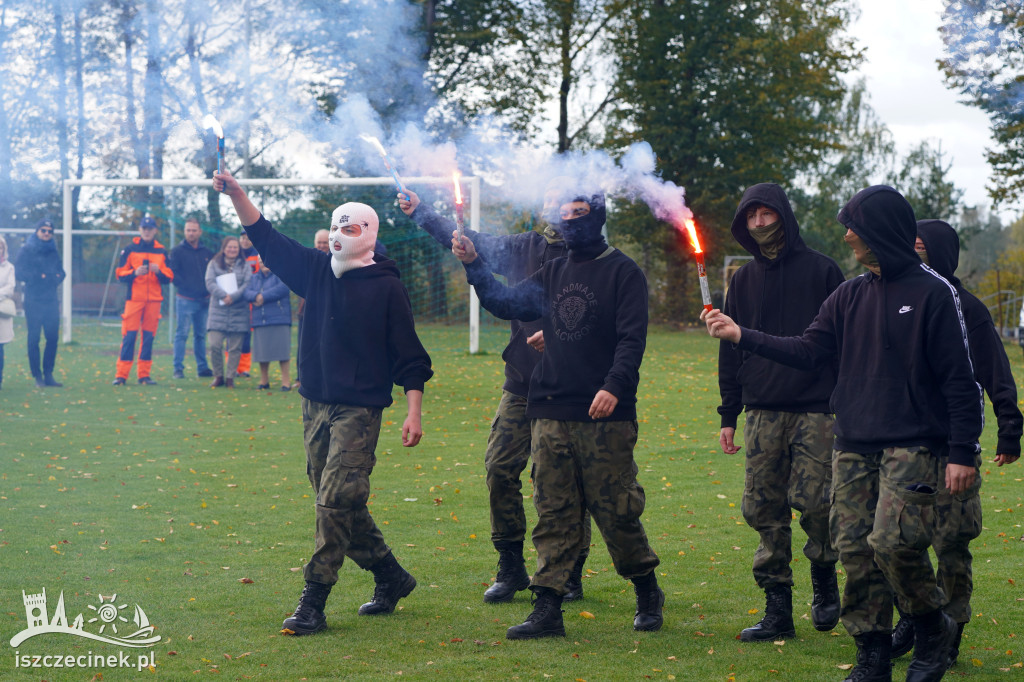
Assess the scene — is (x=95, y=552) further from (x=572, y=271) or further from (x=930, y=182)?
(x=930, y=182)

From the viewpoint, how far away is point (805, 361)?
4930 millimetres

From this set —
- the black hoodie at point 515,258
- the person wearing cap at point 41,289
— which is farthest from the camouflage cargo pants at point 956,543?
the person wearing cap at point 41,289

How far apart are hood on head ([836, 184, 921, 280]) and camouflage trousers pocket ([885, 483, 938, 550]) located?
0.89 metres

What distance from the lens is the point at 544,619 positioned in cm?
517

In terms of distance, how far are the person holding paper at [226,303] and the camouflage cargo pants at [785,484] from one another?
10.8 meters

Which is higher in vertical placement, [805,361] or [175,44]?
[175,44]

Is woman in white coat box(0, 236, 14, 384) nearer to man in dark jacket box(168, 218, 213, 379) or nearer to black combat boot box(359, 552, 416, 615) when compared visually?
man in dark jacket box(168, 218, 213, 379)

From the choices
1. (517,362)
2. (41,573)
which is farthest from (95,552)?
(517,362)

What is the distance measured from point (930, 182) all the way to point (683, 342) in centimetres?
1473

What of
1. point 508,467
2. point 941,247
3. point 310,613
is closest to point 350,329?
point 508,467

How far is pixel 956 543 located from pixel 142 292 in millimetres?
13095

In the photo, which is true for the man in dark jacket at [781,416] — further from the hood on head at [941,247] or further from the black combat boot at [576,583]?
the black combat boot at [576,583]

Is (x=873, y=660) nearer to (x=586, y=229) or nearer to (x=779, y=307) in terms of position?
(x=779, y=307)

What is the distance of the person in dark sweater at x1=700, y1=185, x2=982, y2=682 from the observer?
14.1 feet
